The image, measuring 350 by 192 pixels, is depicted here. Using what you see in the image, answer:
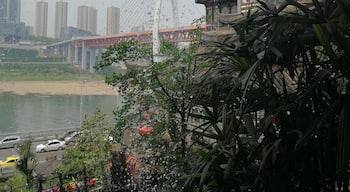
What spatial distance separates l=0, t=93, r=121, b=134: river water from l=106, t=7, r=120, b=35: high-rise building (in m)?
2.95

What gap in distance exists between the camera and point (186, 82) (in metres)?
2.47

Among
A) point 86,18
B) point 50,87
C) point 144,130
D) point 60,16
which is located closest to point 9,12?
point 60,16

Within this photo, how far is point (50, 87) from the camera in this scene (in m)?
10.5

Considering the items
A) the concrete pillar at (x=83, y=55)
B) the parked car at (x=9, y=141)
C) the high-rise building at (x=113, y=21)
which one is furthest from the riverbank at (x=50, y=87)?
the high-rise building at (x=113, y=21)

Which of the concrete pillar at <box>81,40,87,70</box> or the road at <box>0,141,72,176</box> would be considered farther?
the concrete pillar at <box>81,40,87,70</box>

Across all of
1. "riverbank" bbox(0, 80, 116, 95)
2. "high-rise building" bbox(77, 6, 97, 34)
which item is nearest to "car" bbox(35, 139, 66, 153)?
"riverbank" bbox(0, 80, 116, 95)

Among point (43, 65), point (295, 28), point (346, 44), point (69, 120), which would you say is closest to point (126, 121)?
point (295, 28)

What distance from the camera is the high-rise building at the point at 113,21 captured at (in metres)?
6.82

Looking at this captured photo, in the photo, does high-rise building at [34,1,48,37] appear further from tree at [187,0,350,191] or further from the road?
tree at [187,0,350,191]

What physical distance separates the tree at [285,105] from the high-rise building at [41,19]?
33.6 ft

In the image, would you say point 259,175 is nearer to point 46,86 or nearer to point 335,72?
point 335,72

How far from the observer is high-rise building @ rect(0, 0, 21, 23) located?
1020 cm

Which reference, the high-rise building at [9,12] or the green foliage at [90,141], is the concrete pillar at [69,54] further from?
the green foliage at [90,141]

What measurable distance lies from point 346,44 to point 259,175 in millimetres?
446
